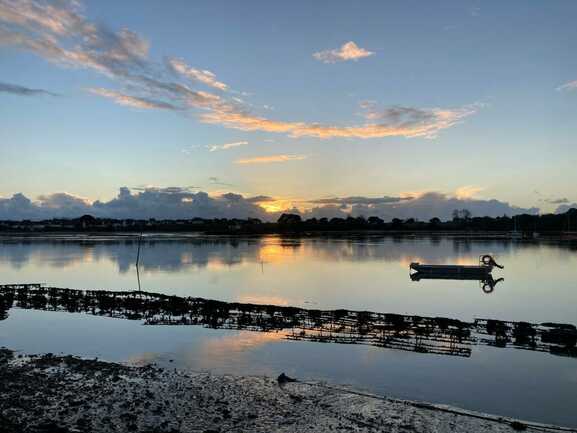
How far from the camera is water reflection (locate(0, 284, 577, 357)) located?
20000 mm

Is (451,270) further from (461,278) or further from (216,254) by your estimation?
(216,254)

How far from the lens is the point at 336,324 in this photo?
23484 mm

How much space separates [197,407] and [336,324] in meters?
12.3

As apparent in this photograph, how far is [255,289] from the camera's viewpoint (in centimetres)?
3891

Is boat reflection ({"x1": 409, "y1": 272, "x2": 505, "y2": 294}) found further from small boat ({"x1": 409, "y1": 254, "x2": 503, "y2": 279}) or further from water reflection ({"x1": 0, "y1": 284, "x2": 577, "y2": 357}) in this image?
water reflection ({"x1": 0, "y1": 284, "x2": 577, "y2": 357})

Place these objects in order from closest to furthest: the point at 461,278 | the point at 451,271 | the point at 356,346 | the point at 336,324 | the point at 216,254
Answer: the point at 356,346 → the point at 336,324 → the point at 461,278 → the point at 451,271 → the point at 216,254

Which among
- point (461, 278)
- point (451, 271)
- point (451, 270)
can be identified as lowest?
point (461, 278)

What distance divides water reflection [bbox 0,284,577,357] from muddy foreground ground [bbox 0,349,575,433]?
666 centimetres

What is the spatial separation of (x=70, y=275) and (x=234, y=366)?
39870 mm

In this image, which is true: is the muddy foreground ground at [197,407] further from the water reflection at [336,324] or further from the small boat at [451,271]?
the small boat at [451,271]

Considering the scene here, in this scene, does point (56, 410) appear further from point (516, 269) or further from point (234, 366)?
point (516, 269)

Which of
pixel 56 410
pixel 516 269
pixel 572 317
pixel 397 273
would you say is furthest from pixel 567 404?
pixel 516 269

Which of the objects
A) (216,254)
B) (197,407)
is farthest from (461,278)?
(197,407)

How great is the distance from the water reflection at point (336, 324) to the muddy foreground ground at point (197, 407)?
666 cm
